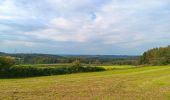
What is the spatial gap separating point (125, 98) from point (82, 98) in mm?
2572

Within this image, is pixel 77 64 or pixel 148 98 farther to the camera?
pixel 77 64

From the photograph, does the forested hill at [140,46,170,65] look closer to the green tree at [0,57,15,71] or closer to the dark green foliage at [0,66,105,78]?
the dark green foliage at [0,66,105,78]

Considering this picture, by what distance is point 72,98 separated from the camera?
21781 millimetres

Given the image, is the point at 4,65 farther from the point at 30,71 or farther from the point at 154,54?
the point at 154,54

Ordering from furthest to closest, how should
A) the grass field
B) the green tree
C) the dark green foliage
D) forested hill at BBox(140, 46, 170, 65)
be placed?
forested hill at BBox(140, 46, 170, 65), the green tree, the dark green foliage, the grass field

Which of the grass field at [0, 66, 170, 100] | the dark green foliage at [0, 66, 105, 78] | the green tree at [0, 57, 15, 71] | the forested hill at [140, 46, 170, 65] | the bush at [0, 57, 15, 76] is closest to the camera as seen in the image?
the grass field at [0, 66, 170, 100]

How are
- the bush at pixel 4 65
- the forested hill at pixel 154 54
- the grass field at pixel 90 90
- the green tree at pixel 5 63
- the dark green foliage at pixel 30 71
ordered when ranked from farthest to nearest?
1. the forested hill at pixel 154 54
2. the green tree at pixel 5 63
3. the dark green foliage at pixel 30 71
4. the bush at pixel 4 65
5. the grass field at pixel 90 90

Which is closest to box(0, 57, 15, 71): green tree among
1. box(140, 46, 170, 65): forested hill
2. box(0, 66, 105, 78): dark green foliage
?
A: box(0, 66, 105, 78): dark green foliage

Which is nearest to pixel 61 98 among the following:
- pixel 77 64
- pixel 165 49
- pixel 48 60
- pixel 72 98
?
pixel 72 98

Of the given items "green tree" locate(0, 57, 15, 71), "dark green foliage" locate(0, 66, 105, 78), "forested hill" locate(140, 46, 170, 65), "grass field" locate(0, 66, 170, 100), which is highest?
"forested hill" locate(140, 46, 170, 65)

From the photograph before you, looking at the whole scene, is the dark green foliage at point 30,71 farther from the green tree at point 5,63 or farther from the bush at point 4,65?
the green tree at point 5,63

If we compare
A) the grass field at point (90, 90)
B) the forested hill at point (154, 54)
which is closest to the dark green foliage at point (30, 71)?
the grass field at point (90, 90)

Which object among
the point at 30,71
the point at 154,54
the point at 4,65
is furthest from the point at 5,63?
the point at 154,54

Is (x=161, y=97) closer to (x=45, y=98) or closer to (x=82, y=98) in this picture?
(x=82, y=98)
